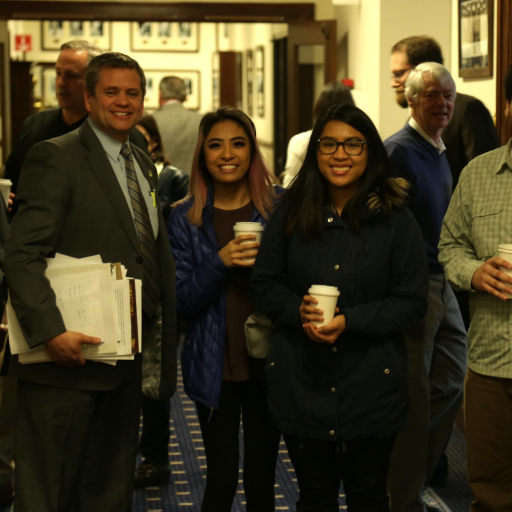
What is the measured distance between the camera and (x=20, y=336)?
2227mm

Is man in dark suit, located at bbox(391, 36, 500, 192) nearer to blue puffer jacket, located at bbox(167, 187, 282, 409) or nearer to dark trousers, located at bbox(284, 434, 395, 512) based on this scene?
blue puffer jacket, located at bbox(167, 187, 282, 409)

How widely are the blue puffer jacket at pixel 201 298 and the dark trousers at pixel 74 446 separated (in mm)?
193

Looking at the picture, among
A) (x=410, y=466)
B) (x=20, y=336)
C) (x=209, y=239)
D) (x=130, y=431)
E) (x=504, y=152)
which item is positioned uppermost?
(x=504, y=152)

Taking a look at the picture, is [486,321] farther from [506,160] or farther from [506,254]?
[506,160]

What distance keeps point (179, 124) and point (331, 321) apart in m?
4.32

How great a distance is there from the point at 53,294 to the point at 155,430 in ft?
4.86

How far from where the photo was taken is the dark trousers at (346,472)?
226 centimetres

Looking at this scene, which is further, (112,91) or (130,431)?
(130,431)

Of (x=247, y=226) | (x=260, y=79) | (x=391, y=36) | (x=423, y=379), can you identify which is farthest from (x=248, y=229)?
(x=260, y=79)

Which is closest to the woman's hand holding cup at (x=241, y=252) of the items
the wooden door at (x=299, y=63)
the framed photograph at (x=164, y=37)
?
the wooden door at (x=299, y=63)

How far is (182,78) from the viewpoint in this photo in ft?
40.5

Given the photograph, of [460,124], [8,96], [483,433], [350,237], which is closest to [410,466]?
[483,433]

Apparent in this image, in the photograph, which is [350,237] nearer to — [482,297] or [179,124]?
[482,297]

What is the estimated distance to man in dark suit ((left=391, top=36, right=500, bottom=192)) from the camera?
3389mm
